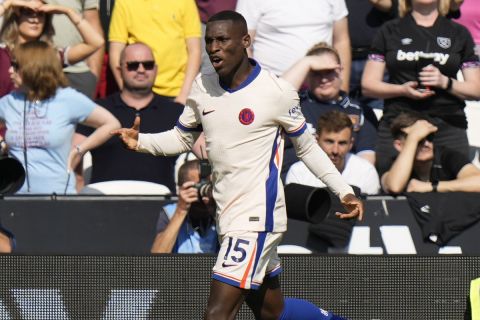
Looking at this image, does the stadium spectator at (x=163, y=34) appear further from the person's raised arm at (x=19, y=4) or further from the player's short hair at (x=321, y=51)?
the player's short hair at (x=321, y=51)

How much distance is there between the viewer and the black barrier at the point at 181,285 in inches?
265

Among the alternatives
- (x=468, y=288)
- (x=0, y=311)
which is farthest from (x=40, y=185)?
(x=468, y=288)

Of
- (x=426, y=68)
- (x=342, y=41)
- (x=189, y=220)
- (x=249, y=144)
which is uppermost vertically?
(x=249, y=144)

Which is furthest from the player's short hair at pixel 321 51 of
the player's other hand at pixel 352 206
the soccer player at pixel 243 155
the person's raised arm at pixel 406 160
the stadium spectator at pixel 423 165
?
the player's other hand at pixel 352 206

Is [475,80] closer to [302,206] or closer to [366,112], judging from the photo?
[366,112]

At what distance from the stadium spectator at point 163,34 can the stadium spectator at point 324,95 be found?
1.15m

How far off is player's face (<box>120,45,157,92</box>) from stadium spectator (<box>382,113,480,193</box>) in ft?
5.86

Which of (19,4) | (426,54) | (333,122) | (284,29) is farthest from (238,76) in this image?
(284,29)

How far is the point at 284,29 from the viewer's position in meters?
8.93

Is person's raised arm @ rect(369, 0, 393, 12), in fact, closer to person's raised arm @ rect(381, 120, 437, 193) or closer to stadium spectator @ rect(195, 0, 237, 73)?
stadium spectator @ rect(195, 0, 237, 73)

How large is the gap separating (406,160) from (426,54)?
1.10m

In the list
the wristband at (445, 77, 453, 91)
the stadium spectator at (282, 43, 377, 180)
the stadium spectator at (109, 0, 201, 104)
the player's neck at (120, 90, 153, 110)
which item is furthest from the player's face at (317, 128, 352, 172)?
the stadium spectator at (109, 0, 201, 104)

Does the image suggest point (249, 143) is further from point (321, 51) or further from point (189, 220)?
point (321, 51)

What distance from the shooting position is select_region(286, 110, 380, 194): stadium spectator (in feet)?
25.0
